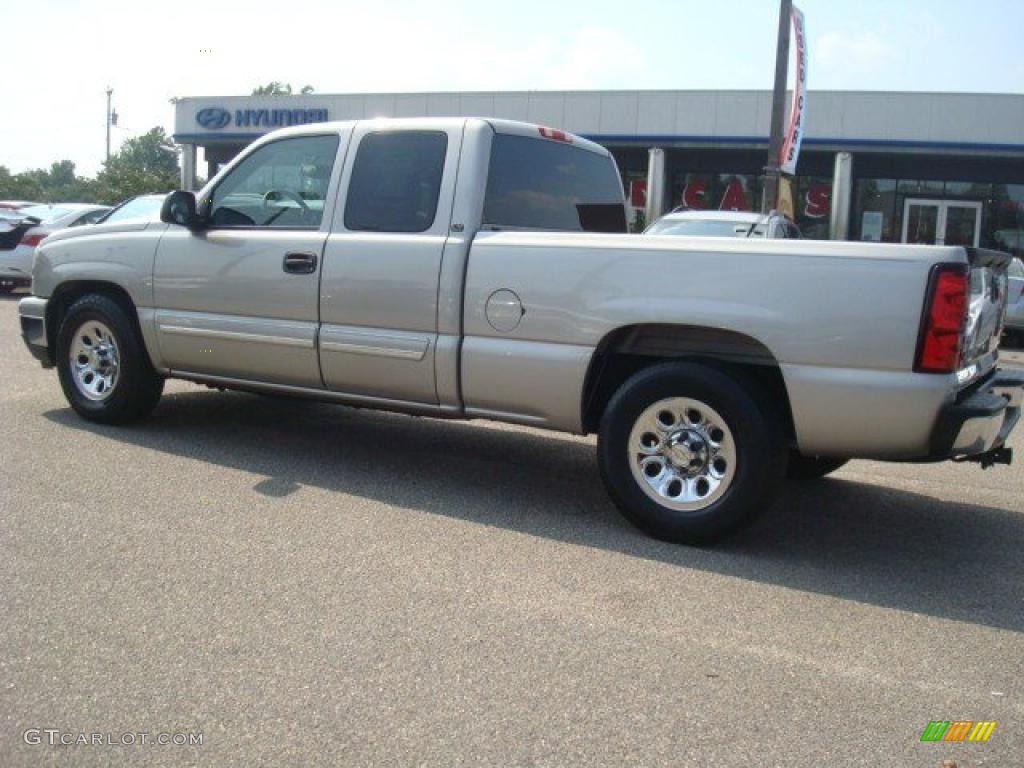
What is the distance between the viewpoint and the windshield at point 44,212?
16.9 meters

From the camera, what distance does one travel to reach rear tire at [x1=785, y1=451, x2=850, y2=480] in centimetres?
613

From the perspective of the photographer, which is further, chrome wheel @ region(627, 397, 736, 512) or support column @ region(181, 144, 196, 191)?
support column @ region(181, 144, 196, 191)

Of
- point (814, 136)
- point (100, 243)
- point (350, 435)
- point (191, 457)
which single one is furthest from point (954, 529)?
point (814, 136)

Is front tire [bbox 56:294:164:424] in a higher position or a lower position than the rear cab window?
lower

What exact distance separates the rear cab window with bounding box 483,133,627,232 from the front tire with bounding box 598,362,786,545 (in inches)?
54.4

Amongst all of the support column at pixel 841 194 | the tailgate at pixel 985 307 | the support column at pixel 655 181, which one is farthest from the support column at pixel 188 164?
the tailgate at pixel 985 307

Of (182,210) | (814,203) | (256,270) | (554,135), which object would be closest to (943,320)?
(554,135)

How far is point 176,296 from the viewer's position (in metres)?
6.48

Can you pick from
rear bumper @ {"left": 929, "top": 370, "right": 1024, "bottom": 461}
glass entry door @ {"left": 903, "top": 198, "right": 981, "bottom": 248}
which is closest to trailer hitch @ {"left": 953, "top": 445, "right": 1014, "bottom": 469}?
rear bumper @ {"left": 929, "top": 370, "right": 1024, "bottom": 461}

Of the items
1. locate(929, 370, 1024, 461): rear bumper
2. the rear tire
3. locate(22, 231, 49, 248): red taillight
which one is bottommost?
the rear tire

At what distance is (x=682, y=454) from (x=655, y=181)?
20972 mm

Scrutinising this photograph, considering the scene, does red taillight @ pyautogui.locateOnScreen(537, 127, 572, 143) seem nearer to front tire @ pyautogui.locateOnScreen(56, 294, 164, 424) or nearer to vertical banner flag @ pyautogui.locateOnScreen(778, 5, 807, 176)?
front tire @ pyautogui.locateOnScreen(56, 294, 164, 424)

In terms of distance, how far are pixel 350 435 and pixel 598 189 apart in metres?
2.33

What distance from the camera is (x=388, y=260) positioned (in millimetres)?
5621
